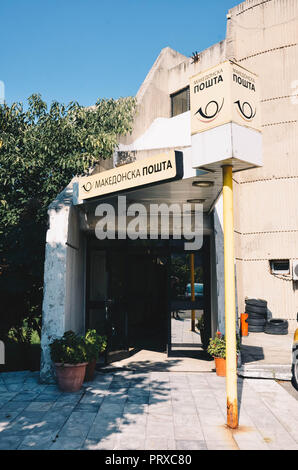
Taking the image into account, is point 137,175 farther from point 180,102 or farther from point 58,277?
point 180,102

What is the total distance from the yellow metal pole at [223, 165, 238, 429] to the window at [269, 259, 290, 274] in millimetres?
9350

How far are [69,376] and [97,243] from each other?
12.8 feet

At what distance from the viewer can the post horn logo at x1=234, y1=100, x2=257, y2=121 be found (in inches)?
206

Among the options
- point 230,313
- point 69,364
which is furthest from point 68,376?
point 230,313

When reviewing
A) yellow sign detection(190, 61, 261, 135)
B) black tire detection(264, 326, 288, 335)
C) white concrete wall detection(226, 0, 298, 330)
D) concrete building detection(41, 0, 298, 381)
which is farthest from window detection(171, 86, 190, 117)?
yellow sign detection(190, 61, 261, 135)

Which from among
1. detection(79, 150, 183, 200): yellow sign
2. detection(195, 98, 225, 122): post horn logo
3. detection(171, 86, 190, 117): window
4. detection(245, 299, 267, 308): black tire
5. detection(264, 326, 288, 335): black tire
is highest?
detection(171, 86, 190, 117): window

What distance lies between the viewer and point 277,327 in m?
13.1

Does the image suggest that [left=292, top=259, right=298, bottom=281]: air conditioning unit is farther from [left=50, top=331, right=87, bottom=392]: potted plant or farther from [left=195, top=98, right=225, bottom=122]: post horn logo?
[left=195, top=98, right=225, bottom=122]: post horn logo

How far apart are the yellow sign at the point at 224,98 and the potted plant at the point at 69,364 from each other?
178 inches

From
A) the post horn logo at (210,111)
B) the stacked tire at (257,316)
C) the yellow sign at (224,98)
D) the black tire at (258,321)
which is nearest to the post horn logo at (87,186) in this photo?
the yellow sign at (224,98)

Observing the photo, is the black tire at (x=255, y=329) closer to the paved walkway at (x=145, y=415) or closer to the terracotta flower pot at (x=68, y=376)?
the paved walkway at (x=145, y=415)
